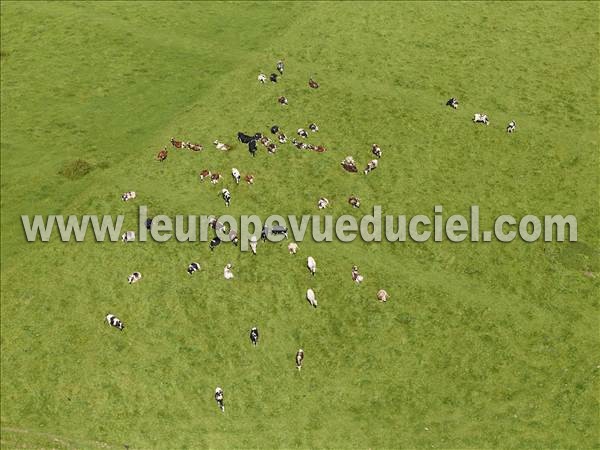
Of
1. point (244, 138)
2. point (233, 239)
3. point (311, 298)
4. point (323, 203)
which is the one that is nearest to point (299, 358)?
point (311, 298)

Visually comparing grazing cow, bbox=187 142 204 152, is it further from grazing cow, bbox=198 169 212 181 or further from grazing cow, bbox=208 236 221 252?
grazing cow, bbox=208 236 221 252

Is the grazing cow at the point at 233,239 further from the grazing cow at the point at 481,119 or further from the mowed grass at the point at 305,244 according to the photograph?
the grazing cow at the point at 481,119

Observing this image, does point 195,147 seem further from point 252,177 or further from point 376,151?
point 376,151

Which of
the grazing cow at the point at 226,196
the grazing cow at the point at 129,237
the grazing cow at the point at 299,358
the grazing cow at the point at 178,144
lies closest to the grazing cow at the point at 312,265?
the grazing cow at the point at 299,358

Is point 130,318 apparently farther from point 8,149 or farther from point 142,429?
point 8,149

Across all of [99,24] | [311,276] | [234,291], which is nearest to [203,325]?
[234,291]
